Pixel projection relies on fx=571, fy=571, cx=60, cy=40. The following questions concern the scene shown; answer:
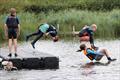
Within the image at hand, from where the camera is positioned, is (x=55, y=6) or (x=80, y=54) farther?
(x=55, y=6)

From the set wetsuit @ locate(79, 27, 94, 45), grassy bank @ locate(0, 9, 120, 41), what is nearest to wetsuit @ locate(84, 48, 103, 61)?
wetsuit @ locate(79, 27, 94, 45)

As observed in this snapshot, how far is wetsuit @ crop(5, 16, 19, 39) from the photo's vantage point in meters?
22.1

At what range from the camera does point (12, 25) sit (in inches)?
872

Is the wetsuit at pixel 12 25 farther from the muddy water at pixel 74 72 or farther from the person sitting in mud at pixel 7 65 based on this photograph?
the muddy water at pixel 74 72

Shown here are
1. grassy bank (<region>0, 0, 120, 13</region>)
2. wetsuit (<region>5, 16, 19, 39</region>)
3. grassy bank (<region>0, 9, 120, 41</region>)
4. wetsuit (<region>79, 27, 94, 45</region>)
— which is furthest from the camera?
grassy bank (<region>0, 0, 120, 13</region>)

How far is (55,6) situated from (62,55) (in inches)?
1105

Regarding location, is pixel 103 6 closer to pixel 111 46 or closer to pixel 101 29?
pixel 101 29

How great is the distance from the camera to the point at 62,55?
2758 centimetres

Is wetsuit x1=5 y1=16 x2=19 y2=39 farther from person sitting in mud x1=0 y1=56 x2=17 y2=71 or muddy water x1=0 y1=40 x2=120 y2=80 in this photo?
muddy water x1=0 y1=40 x2=120 y2=80

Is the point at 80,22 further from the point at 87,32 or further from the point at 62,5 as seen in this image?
the point at 62,5

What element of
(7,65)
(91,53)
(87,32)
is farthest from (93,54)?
(7,65)

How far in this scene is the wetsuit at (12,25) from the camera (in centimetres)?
2209

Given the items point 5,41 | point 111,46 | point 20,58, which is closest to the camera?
point 20,58

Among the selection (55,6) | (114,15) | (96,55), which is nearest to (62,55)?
(96,55)
